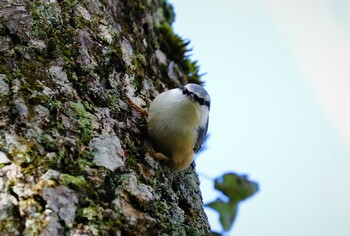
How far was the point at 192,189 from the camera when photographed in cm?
243

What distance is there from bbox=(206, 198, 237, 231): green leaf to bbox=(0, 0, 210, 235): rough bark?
14 cm

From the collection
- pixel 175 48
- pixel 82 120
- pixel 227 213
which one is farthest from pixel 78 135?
pixel 175 48

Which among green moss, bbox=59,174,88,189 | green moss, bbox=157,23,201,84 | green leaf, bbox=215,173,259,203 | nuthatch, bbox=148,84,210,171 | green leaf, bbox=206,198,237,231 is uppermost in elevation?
green moss, bbox=157,23,201,84

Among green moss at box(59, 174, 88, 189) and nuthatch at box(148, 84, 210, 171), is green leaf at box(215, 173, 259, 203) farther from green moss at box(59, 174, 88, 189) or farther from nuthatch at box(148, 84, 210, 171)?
green moss at box(59, 174, 88, 189)

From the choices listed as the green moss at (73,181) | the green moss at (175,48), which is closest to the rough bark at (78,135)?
the green moss at (73,181)

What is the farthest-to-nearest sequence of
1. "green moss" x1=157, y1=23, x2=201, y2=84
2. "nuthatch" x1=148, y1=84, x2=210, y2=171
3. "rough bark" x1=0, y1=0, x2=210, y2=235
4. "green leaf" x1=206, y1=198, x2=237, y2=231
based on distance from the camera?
"green moss" x1=157, y1=23, x2=201, y2=84, "green leaf" x1=206, y1=198, x2=237, y2=231, "nuthatch" x1=148, y1=84, x2=210, y2=171, "rough bark" x1=0, y1=0, x2=210, y2=235

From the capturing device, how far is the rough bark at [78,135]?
1.54 m

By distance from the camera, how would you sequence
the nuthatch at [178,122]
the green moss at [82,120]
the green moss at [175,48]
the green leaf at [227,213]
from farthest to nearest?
1. the green moss at [175,48]
2. the green leaf at [227,213]
3. the nuthatch at [178,122]
4. the green moss at [82,120]

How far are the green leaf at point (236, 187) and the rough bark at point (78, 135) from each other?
0.14 metres

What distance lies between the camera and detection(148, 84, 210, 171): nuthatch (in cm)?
237

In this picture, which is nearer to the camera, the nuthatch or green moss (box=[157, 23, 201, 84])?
the nuthatch

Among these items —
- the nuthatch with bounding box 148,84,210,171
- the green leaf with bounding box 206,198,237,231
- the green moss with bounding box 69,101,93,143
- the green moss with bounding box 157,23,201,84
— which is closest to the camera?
the green moss with bounding box 69,101,93,143

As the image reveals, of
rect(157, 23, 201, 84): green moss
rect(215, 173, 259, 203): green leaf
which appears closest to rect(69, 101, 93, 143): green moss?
rect(215, 173, 259, 203): green leaf

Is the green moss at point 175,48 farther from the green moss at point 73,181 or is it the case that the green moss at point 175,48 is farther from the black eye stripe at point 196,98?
the green moss at point 73,181
